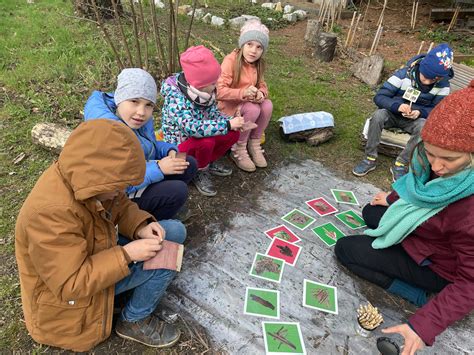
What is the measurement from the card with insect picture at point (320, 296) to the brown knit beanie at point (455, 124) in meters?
1.18

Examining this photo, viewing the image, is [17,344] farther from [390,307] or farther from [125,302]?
[390,307]

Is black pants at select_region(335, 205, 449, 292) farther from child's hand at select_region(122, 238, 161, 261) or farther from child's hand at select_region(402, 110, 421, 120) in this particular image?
child's hand at select_region(402, 110, 421, 120)

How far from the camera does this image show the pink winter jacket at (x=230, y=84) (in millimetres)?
3418

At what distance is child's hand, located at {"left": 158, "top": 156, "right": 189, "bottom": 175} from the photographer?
8.06 feet

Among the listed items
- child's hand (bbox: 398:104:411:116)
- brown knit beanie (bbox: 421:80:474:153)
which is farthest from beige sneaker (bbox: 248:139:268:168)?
brown knit beanie (bbox: 421:80:474:153)

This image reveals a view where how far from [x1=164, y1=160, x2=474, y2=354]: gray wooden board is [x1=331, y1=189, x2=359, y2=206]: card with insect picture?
305 millimetres

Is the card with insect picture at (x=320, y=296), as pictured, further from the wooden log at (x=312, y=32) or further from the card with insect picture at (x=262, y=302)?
Result: the wooden log at (x=312, y=32)

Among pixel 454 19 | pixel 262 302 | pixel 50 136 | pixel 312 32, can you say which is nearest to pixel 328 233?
pixel 262 302

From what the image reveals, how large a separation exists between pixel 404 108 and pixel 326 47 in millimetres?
3404

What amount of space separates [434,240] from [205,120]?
6.25ft

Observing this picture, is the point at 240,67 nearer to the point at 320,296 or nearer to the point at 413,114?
the point at 413,114

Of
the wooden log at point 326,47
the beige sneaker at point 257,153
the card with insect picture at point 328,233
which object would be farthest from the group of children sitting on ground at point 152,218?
the wooden log at point 326,47

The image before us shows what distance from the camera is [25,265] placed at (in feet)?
5.19

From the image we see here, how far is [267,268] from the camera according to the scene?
2.56 metres
